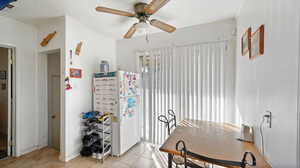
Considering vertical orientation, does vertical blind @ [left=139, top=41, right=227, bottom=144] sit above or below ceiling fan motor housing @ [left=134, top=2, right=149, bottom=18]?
below

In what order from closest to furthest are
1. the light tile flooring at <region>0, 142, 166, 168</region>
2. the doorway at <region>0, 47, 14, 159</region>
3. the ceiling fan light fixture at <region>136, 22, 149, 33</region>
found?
the ceiling fan light fixture at <region>136, 22, 149, 33</region>
the light tile flooring at <region>0, 142, 166, 168</region>
the doorway at <region>0, 47, 14, 159</region>

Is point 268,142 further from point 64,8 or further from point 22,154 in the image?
point 22,154

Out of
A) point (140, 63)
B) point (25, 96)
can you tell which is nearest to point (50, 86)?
point (25, 96)

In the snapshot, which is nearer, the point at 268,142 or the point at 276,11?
the point at 276,11

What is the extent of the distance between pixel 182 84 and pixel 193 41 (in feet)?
3.00

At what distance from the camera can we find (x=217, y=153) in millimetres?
1194

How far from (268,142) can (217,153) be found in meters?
0.40

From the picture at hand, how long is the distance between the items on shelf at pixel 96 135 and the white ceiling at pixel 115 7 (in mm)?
1819

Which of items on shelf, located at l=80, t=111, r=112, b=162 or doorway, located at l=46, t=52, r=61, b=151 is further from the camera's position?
doorway, located at l=46, t=52, r=61, b=151

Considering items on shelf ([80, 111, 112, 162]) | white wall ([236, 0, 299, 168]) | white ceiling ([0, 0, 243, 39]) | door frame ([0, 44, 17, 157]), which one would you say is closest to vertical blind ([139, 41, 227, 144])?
white ceiling ([0, 0, 243, 39])

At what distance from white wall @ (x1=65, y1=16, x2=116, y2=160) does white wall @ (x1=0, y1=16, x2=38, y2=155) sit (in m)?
1.01

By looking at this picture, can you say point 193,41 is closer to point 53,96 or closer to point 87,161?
point 87,161

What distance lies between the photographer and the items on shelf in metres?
2.39

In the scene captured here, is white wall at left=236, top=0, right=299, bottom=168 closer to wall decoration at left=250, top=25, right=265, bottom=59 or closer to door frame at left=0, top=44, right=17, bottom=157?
wall decoration at left=250, top=25, right=265, bottom=59
